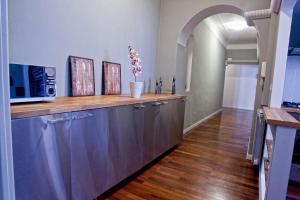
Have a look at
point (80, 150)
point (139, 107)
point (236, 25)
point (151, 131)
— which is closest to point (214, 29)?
point (236, 25)

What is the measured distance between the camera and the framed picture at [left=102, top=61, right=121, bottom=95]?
7.31ft

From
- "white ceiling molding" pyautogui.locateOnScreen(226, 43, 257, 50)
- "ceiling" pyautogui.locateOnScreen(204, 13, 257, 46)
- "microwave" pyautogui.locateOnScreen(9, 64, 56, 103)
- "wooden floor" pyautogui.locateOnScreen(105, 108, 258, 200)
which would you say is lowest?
"wooden floor" pyautogui.locateOnScreen(105, 108, 258, 200)

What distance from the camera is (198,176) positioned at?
2293 mm

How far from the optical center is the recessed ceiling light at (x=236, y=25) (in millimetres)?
4815

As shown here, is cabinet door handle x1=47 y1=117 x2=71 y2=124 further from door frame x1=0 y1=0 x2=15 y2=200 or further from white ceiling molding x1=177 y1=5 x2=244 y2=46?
white ceiling molding x1=177 y1=5 x2=244 y2=46

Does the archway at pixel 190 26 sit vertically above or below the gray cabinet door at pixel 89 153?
above

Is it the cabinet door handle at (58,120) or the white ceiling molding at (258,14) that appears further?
the white ceiling molding at (258,14)

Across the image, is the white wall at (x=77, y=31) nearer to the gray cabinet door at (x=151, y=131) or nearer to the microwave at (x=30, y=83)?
the microwave at (x=30, y=83)

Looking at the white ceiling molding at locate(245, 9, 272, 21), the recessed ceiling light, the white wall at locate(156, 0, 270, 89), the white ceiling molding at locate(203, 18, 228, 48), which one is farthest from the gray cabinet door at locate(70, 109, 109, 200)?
the recessed ceiling light

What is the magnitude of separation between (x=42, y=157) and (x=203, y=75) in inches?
176

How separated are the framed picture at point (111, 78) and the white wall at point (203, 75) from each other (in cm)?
211

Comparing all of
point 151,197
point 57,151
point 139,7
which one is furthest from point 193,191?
point 139,7

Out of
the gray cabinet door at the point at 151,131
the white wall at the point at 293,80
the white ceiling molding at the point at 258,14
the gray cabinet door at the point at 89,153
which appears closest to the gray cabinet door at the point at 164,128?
the gray cabinet door at the point at 151,131

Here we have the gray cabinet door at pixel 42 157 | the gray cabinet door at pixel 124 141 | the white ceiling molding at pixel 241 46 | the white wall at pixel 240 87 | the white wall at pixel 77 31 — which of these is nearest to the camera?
the gray cabinet door at pixel 42 157
